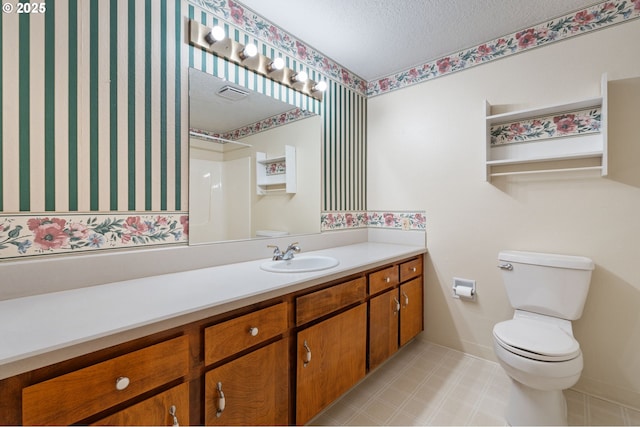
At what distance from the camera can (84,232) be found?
1200 millimetres

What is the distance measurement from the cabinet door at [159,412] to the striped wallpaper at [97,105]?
32.0 inches

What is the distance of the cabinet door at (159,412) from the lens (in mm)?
812

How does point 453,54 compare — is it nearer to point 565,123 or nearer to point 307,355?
point 565,123

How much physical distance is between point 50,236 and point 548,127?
2.70 meters

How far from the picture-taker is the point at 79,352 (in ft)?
2.41

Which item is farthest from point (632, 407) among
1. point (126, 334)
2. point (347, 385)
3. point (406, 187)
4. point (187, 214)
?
point (187, 214)

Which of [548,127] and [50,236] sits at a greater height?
[548,127]

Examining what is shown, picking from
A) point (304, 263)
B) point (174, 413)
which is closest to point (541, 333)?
point (304, 263)

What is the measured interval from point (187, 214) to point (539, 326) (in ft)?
6.55

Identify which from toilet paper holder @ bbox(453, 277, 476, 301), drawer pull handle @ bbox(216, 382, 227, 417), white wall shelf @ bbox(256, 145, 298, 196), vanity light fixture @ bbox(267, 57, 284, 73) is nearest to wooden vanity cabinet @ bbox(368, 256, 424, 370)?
toilet paper holder @ bbox(453, 277, 476, 301)

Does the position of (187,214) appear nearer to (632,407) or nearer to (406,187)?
(406,187)

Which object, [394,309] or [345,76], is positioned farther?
[345,76]

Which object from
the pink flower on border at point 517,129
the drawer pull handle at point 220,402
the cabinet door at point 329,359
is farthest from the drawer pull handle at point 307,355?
the pink flower on border at point 517,129

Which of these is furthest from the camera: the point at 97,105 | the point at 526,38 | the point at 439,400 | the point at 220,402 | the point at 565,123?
the point at 526,38
